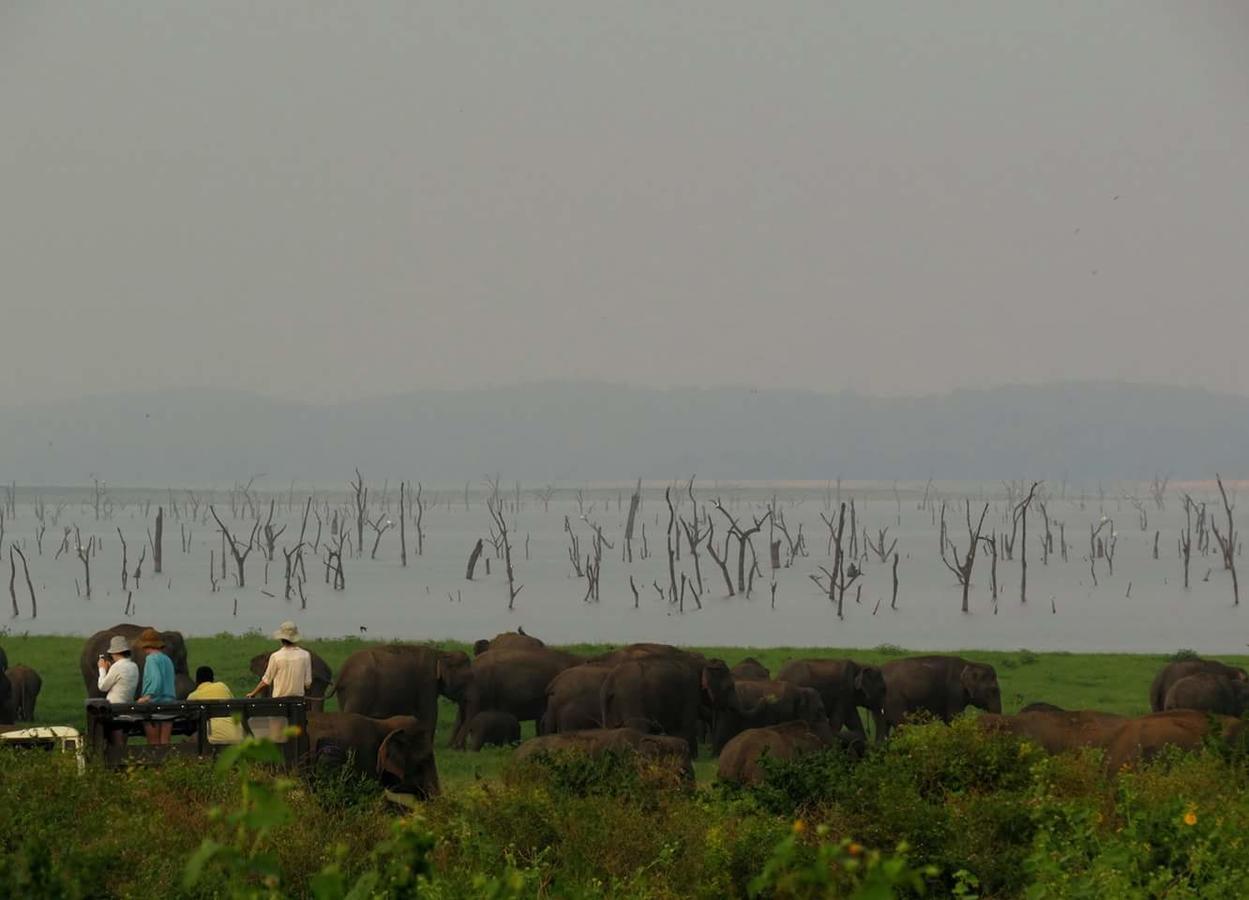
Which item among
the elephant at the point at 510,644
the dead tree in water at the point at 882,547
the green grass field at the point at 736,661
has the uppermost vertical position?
the dead tree in water at the point at 882,547

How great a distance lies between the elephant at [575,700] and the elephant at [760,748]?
6.01 m

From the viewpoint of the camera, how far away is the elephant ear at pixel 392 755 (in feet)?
62.7

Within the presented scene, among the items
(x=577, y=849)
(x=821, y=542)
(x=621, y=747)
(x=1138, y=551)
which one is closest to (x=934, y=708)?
(x=621, y=747)

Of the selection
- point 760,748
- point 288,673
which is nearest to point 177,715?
point 288,673

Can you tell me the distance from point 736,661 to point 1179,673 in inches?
514

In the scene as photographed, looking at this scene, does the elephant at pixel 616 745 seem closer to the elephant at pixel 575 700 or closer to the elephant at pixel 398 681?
the elephant at pixel 575 700

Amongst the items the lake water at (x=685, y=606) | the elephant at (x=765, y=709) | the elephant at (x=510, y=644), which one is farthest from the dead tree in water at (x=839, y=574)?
the elephant at (x=765, y=709)

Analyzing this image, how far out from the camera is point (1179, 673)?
29.7 metres

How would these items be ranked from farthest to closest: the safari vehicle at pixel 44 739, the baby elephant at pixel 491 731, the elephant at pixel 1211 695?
1. the elephant at pixel 1211 695
2. the baby elephant at pixel 491 731
3. the safari vehicle at pixel 44 739

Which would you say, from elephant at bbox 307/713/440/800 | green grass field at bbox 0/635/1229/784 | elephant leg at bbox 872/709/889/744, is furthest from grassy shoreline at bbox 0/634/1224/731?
elephant at bbox 307/713/440/800

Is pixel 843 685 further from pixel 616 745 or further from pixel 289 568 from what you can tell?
pixel 289 568

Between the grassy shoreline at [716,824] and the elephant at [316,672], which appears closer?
the grassy shoreline at [716,824]

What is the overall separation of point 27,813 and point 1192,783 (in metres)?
11.5

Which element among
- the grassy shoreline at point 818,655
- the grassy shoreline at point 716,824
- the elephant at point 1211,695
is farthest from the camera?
the grassy shoreline at point 818,655
